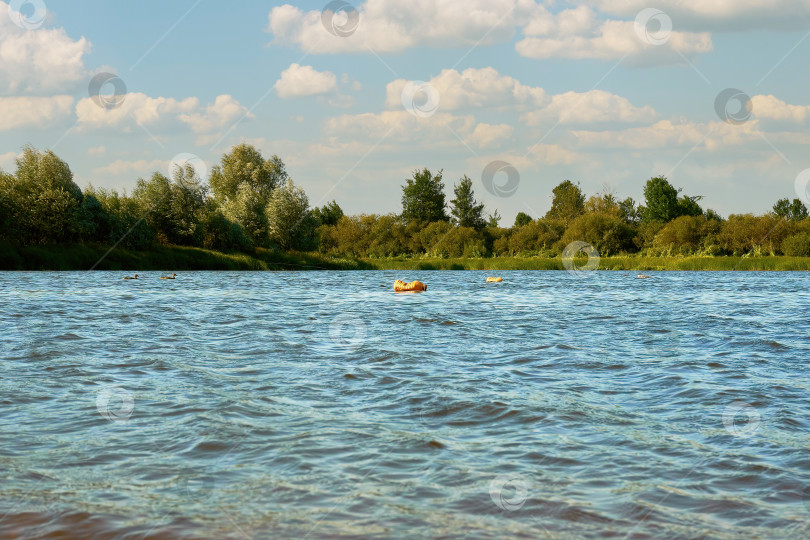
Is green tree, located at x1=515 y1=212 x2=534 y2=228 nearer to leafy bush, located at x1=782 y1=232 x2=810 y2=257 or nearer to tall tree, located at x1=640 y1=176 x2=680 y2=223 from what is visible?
tall tree, located at x1=640 y1=176 x2=680 y2=223

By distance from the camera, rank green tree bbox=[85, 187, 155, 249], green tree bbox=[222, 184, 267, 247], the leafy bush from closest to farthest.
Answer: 1. green tree bbox=[85, 187, 155, 249]
2. the leafy bush
3. green tree bbox=[222, 184, 267, 247]

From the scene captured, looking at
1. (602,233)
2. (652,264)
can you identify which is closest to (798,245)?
(652,264)

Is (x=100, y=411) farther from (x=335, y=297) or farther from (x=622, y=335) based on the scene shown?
(x=335, y=297)

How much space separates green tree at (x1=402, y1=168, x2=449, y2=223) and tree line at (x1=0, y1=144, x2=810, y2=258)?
7.0 inches

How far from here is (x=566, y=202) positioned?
14212cm

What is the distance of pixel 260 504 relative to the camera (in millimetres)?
6031

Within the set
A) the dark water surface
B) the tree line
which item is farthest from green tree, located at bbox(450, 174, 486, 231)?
the dark water surface

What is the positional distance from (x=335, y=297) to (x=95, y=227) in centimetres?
3783

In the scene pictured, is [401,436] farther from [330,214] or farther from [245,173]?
[330,214]

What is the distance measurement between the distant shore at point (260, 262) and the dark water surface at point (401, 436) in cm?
4568

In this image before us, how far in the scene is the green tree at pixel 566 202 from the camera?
140 metres

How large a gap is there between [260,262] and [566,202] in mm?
83196

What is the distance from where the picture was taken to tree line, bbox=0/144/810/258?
207 feet

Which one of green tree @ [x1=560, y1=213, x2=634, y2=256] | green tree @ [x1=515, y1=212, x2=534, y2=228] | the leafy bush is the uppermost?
green tree @ [x1=515, y1=212, x2=534, y2=228]
